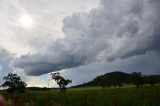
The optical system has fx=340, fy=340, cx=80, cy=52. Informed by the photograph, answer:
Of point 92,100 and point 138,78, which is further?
point 138,78

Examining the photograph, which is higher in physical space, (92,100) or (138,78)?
(138,78)

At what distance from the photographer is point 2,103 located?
3.32 feet

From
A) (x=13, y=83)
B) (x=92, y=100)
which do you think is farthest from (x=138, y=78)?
(x=92, y=100)

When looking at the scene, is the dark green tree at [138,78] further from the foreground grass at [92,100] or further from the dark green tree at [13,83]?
the foreground grass at [92,100]

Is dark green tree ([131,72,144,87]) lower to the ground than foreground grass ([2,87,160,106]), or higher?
higher

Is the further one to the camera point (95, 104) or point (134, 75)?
point (134, 75)

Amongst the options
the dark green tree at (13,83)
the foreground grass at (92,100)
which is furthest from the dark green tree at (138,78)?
the foreground grass at (92,100)

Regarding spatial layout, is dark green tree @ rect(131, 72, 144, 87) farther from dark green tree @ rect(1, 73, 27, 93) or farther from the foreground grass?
the foreground grass

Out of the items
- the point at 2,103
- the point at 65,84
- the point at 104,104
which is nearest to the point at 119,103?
the point at 104,104

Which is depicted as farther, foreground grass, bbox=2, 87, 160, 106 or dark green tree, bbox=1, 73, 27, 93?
dark green tree, bbox=1, 73, 27, 93

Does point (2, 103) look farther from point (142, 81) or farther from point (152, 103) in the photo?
point (142, 81)

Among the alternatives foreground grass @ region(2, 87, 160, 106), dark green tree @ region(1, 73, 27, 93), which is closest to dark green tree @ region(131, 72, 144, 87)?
dark green tree @ region(1, 73, 27, 93)

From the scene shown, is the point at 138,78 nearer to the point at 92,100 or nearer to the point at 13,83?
the point at 13,83

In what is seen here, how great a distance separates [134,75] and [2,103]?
185 meters
